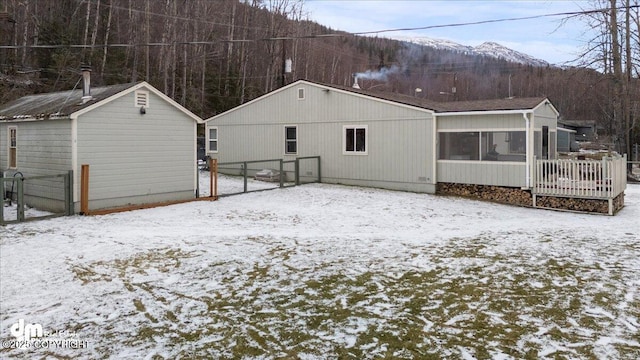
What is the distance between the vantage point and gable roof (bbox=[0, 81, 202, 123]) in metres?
11.2

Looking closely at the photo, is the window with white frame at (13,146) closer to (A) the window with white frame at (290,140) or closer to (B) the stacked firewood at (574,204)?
(A) the window with white frame at (290,140)

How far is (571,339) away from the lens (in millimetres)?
4316

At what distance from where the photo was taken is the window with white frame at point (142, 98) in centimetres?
1236

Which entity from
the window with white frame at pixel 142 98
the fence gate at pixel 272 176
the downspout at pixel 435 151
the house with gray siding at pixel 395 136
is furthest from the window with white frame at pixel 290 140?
the window with white frame at pixel 142 98

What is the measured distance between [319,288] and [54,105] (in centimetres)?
1026

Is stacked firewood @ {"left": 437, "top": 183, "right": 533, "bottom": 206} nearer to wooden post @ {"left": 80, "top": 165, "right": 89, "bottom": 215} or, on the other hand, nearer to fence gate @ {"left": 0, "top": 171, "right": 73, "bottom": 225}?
wooden post @ {"left": 80, "top": 165, "right": 89, "bottom": 215}

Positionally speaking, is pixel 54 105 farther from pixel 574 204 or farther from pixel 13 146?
pixel 574 204

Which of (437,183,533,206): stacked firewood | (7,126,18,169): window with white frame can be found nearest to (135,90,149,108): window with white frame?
(7,126,18,169): window with white frame

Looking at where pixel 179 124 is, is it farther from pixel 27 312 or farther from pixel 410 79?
pixel 410 79

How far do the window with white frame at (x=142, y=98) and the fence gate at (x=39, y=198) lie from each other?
8.76 ft

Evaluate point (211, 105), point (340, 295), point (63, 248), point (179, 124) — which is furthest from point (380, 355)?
point (211, 105)

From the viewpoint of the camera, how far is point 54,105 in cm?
1239

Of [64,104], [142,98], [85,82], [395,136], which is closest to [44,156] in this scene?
[64,104]

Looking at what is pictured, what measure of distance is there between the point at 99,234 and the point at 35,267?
235cm
